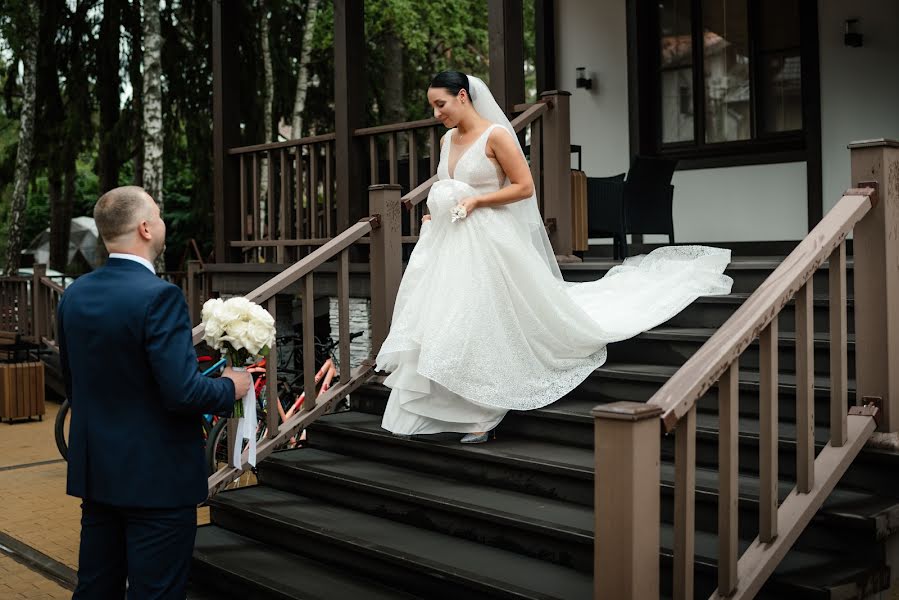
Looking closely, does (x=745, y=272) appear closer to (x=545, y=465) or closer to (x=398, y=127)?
(x=545, y=465)

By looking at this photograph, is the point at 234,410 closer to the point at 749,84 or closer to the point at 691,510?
the point at 691,510

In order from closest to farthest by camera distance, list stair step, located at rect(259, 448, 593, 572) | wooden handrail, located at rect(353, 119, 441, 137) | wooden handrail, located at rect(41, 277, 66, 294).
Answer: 1. stair step, located at rect(259, 448, 593, 572)
2. wooden handrail, located at rect(353, 119, 441, 137)
3. wooden handrail, located at rect(41, 277, 66, 294)

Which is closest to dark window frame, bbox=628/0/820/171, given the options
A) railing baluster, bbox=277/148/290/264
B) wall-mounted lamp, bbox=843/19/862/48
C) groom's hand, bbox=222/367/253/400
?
wall-mounted lamp, bbox=843/19/862/48

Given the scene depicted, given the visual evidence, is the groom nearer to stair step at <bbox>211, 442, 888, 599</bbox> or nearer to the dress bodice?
stair step at <bbox>211, 442, 888, 599</bbox>

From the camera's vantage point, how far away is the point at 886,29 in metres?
A: 8.12

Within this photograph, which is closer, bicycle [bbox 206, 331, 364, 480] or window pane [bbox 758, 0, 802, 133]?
bicycle [bbox 206, 331, 364, 480]

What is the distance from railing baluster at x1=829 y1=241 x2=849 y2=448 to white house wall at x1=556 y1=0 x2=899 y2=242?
4872 millimetres

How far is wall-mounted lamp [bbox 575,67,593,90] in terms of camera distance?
9.92 meters

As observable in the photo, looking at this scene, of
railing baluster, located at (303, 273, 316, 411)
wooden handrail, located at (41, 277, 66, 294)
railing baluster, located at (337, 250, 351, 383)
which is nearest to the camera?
railing baluster, located at (303, 273, 316, 411)

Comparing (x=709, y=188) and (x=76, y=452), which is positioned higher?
(x=709, y=188)

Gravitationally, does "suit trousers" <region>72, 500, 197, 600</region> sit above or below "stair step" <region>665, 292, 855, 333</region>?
below

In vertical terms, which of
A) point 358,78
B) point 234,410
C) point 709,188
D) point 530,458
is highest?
point 358,78

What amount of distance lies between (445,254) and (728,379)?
2.09m

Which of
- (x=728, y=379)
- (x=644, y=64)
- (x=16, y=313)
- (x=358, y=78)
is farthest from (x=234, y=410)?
(x=16, y=313)
